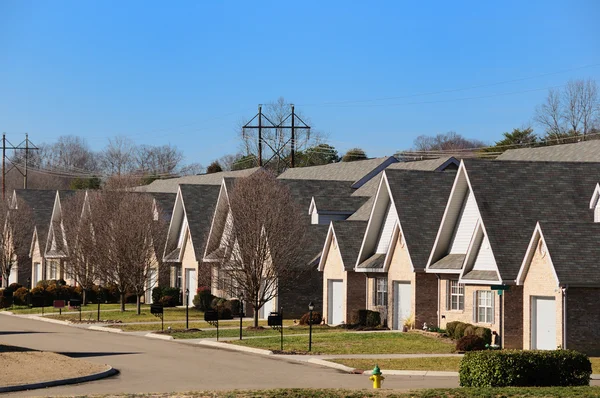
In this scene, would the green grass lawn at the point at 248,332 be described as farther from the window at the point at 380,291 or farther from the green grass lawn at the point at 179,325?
the window at the point at 380,291

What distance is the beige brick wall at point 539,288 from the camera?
37750 mm

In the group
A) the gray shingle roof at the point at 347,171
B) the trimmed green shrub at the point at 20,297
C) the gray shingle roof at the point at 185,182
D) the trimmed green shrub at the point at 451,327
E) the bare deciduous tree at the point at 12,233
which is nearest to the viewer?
the trimmed green shrub at the point at 451,327

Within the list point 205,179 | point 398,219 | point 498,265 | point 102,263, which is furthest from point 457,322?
point 205,179

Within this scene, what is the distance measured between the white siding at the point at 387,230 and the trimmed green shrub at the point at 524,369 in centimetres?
2348

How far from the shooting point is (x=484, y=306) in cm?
4334

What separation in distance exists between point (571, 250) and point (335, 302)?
700 inches

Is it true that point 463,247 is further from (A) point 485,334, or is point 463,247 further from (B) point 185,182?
(B) point 185,182

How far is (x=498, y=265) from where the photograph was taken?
134ft

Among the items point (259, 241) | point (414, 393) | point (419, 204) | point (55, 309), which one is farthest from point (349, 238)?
point (414, 393)

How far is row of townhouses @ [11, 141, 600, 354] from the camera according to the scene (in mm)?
38531

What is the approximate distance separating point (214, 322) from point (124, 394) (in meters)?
28.6

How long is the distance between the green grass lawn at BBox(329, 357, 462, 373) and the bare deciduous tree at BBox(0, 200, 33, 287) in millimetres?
55069

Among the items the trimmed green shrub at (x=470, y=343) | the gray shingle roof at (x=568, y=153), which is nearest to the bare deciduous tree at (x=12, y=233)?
the gray shingle roof at (x=568, y=153)

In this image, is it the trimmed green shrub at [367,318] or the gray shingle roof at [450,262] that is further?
the trimmed green shrub at [367,318]
